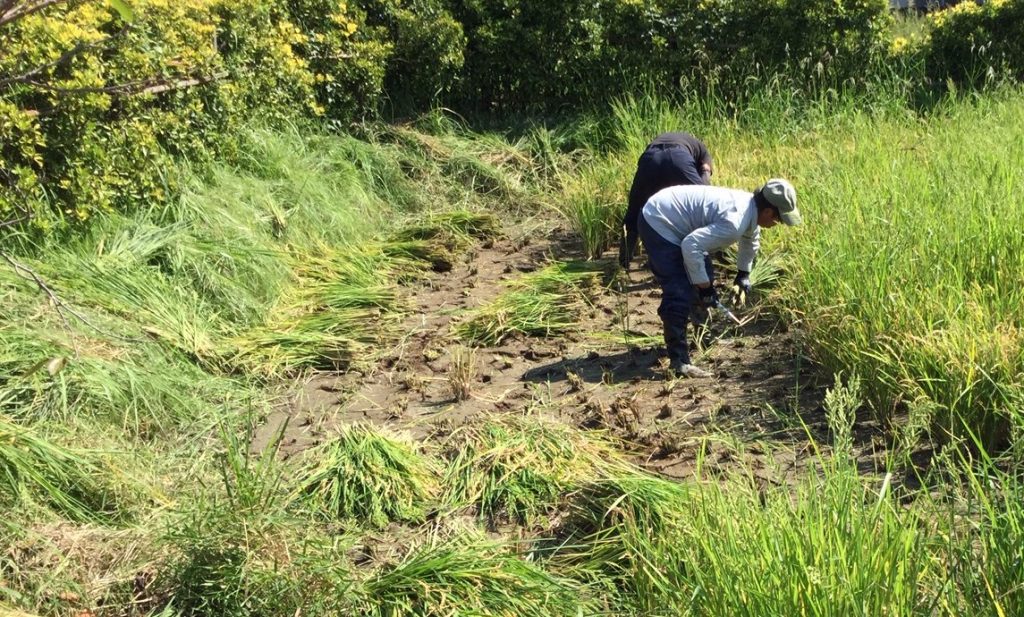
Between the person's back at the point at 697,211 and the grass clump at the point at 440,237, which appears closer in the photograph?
the person's back at the point at 697,211

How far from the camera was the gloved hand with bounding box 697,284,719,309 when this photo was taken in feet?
17.7

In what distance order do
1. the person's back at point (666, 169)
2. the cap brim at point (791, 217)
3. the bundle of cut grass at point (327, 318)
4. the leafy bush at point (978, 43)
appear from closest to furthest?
the cap brim at point (791, 217), the bundle of cut grass at point (327, 318), the person's back at point (666, 169), the leafy bush at point (978, 43)

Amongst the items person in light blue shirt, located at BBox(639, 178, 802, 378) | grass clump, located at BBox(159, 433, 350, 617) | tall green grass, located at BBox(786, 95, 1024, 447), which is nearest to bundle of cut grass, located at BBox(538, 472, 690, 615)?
grass clump, located at BBox(159, 433, 350, 617)

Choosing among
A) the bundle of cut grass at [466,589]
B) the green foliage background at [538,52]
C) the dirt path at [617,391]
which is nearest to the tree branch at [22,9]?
the bundle of cut grass at [466,589]

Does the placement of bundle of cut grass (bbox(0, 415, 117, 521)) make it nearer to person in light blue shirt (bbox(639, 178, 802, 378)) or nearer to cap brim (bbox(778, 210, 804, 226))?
person in light blue shirt (bbox(639, 178, 802, 378))

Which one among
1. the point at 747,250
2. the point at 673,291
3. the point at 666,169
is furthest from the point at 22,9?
the point at 666,169

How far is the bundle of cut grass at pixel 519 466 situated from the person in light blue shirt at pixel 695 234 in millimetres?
1075

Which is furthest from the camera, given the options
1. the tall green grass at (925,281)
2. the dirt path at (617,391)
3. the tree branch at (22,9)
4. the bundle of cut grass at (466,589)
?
the dirt path at (617,391)

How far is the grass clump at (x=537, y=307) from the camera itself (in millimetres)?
6242

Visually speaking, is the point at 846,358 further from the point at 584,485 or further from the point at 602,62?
the point at 602,62

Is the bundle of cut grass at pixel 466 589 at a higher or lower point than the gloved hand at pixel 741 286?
higher

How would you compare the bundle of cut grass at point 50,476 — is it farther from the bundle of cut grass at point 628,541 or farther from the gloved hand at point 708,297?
the gloved hand at point 708,297

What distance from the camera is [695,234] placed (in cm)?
533

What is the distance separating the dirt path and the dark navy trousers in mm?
177
